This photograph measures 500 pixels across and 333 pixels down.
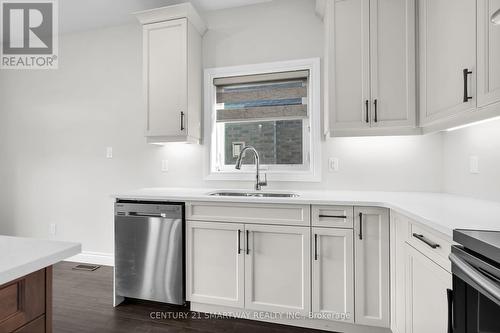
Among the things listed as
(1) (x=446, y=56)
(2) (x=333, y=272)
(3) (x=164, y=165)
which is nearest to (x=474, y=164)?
(1) (x=446, y=56)

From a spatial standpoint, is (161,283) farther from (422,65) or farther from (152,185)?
(422,65)

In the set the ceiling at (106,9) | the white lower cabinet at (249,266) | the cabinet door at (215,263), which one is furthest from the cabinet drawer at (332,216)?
the ceiling at (106,9)

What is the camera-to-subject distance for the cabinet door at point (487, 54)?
3.82 feet

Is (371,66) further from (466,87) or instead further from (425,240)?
(425,240)

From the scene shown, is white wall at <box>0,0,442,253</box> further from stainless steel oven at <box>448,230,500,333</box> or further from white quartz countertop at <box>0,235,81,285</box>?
white quartz countertop at <box>0,235,81,285</box>

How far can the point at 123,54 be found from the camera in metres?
3.00

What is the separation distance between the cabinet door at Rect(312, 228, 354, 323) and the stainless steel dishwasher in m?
1.04

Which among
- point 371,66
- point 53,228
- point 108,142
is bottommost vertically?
point 53,228

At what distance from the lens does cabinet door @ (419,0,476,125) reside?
1.34 m

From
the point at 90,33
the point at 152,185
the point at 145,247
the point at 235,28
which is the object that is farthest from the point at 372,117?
the point at 90,33

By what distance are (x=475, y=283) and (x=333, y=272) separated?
3.65ft

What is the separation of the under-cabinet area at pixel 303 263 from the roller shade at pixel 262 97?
1.07 metres

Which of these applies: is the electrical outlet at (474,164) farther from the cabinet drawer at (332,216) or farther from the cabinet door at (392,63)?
the cabinet drawer at (332,216)

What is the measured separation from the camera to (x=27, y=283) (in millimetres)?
675
